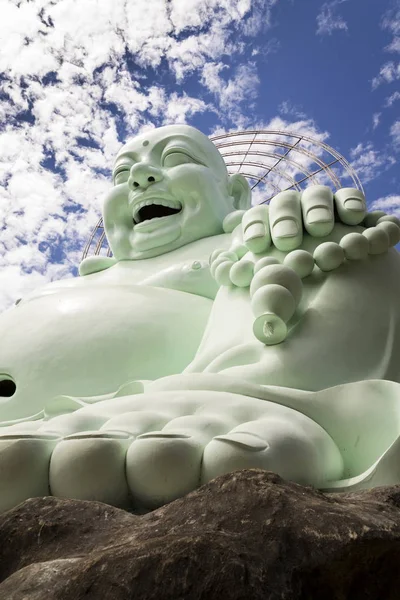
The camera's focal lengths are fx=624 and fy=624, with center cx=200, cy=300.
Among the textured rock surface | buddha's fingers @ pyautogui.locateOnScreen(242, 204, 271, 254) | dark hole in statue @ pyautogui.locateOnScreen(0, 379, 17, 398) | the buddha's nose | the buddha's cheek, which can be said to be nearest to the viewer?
the textured rock surface

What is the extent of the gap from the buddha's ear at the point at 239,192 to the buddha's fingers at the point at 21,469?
3.78m

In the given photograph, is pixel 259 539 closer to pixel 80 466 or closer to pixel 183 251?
Result: pixel 80 466

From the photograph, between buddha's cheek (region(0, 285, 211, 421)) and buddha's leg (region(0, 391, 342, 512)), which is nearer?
buddha's leg (region(0, 391, 342, 512))

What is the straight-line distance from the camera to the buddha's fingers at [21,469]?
1557mm

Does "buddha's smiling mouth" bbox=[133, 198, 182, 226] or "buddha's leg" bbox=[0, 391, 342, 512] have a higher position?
"buddha's smiling mouth" bbox=[133, 198, 182, 226]

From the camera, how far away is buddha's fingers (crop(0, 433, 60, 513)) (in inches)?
61.3

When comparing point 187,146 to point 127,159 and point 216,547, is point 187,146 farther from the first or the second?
point 216,547

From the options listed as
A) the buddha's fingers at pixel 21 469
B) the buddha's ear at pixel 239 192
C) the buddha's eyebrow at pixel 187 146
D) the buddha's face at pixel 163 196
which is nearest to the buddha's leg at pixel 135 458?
the buddha's fingers at pixel 21 469

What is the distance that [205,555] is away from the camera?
0.98 metres

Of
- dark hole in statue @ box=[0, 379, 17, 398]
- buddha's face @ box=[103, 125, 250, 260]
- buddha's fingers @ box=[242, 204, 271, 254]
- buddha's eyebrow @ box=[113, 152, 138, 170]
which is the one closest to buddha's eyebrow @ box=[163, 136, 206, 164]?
buddha's face @ box=[103, 125, 250, 260]

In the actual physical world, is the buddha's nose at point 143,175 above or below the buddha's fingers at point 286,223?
above

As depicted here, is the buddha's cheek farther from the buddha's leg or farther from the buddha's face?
the buddha's leg

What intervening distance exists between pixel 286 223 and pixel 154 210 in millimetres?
1929

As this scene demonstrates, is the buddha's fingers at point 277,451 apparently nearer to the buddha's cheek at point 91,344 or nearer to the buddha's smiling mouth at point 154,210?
the buddha's cheek at point 91,344
